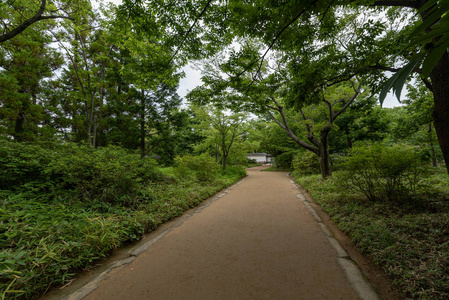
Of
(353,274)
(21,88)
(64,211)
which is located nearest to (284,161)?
(353,274)

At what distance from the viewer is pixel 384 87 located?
2.19 feet

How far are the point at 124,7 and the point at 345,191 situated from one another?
6868 mm

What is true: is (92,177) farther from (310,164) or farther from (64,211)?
(310,164)

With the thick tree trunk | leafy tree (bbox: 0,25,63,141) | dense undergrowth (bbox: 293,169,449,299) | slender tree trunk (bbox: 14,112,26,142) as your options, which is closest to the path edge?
dense undergrowth (bbox: 293,169,449,299)

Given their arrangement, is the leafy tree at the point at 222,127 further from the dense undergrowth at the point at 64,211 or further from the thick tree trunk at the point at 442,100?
the thick tree trunk at the point at 442,100

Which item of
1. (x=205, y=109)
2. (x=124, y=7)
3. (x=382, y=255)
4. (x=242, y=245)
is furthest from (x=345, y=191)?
(x=205, y=109)

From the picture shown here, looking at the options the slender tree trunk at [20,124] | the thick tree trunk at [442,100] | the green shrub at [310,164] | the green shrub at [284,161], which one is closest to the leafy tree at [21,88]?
the slender tree trunk at [20,124]

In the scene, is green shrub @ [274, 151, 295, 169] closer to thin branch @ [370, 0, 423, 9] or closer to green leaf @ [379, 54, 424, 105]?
thin branch @ [370, 0, 423, 9]

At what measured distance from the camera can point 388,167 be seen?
3.57 metres

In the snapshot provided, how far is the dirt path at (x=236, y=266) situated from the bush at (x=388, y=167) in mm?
1752

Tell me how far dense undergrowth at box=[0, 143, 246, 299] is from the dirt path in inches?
21.9

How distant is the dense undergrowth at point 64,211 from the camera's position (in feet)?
6.30

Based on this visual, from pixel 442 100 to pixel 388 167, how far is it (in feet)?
5.23

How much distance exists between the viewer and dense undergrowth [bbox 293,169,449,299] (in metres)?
1.78
